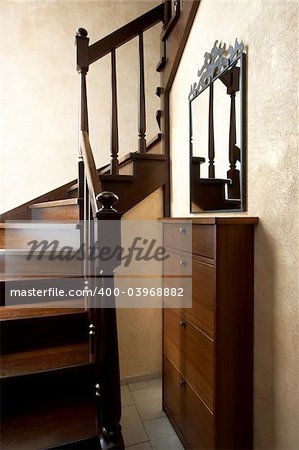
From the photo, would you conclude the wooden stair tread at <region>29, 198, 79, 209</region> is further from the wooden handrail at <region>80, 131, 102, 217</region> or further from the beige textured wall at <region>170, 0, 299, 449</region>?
the beige textured wall at <region>170, 0, 299, 449</region>

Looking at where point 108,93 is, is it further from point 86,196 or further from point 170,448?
point 170,448

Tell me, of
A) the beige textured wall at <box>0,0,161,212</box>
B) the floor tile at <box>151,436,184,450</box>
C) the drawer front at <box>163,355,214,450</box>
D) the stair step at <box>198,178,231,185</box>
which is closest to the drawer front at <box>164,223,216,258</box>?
the stair step at <box>198,178,231,185</box>

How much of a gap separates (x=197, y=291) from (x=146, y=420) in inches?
41.2

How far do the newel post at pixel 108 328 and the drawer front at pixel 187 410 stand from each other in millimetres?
398

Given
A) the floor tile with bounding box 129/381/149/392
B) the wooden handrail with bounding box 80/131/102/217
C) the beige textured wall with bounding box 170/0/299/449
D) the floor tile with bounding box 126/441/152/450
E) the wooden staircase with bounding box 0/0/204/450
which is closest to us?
the beige textured wall with bounding box 170/0/299/449

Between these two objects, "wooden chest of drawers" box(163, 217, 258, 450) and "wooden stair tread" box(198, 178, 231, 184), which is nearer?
"wooden chest of drawers" box(163, 217, 258, 450)

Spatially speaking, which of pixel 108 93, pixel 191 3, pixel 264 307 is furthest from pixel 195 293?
pixel 108 93

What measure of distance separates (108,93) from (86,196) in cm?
172

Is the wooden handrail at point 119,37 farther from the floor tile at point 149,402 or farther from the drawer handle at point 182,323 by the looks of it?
the floor tile at point 149,402

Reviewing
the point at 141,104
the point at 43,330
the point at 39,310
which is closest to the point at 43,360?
the point at 43,330

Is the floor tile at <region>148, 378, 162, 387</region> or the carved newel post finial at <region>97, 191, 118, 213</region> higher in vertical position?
the carved newel post finial at <region>97, 191, 118, 213</region>

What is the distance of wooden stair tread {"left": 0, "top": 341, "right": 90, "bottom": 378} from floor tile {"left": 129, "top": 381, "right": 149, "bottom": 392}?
817 mm

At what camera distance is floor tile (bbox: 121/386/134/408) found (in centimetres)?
202

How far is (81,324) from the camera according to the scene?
1.68 m
